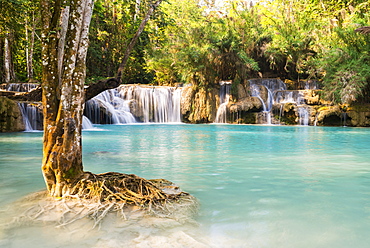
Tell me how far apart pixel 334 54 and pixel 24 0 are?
2160 centimetres

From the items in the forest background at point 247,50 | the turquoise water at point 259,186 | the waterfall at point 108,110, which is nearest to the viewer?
the turquoise water at point 259,186

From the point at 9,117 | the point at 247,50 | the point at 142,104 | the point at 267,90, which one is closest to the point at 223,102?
the point at 267,90

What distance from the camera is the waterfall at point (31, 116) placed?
56.1 feet

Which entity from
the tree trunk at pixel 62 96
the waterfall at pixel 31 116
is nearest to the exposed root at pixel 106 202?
the tree trunk at pixel 62 96

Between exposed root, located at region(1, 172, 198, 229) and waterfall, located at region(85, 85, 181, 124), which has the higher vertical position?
waterfall, located at region(85, 85, 181, 124)

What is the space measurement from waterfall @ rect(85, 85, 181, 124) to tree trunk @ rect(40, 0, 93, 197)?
21582 millimetres

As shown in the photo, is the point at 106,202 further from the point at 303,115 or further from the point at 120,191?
the point at 303,115

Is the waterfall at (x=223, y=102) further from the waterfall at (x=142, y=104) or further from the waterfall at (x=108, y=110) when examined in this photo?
the waterfall at (x=108, y=110)

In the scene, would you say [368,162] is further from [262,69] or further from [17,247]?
[262,69]

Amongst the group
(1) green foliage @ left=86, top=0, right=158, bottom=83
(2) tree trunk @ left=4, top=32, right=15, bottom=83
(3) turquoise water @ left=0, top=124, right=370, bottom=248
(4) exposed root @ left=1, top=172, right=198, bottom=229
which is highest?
(1) green foliage @ left=86, top=0, right=158, bottom=83

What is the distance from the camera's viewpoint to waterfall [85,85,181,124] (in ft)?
86.6

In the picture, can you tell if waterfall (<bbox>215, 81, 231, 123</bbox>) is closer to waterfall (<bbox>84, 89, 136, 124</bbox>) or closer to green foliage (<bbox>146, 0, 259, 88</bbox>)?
green foliage (<bbox>146, 0, 259, 88</bbox>)

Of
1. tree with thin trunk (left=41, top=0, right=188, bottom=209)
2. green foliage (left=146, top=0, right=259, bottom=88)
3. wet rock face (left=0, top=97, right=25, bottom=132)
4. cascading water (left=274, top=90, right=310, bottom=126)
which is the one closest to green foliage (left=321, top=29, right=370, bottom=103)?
cascading water (left=274, top=90, right=310, bottom=126)

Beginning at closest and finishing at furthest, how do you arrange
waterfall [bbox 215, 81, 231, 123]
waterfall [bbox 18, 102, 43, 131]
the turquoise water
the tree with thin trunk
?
the turquoise water
the tree with thin trunk
waterfall [bbox 18, 102, 43, 131]
waterfall [bbox 215, 81, 231, 123]
